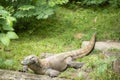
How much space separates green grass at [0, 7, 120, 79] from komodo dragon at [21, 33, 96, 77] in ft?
1.61

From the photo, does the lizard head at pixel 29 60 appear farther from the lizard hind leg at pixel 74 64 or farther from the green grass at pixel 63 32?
the lizard hind leg at pixel 74 64

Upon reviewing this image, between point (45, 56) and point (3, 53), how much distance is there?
984 mm

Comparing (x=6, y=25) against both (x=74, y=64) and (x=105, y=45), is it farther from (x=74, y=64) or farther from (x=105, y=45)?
(x=105, y=45)

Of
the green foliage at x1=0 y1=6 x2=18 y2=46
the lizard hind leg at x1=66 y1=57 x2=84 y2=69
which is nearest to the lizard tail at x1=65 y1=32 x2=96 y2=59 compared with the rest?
the lizard hind leg at x1=66 y1=57 x2=84 y2=69

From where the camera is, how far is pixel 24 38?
8.06 m

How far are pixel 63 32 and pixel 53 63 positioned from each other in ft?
6.46

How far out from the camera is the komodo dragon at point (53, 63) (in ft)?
20.0

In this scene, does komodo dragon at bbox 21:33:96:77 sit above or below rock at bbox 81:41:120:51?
above

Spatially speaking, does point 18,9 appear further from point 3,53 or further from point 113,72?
point 113,72

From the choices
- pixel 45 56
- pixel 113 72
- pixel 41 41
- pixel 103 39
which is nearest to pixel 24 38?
pixel 41 41

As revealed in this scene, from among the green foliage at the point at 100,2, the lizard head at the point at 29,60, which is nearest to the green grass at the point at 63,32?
the green foliage at the point at 100,2

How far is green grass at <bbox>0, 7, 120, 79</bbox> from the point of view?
7.25 m

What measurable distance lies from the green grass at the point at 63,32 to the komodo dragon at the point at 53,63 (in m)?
0.49

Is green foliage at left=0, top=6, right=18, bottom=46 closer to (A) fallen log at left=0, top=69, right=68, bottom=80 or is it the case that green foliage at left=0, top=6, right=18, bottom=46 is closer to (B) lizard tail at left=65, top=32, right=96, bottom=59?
(A) fallen log at left=0, top=69, right=68, bottom=80
